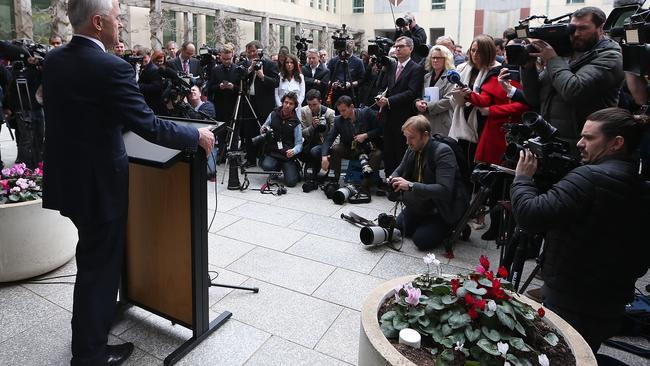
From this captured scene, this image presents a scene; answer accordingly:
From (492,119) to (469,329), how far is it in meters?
2.71

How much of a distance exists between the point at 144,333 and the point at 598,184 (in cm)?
232

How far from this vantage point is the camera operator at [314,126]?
595 centimetres

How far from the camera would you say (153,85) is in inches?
215

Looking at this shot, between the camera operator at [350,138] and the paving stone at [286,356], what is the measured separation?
3.42m

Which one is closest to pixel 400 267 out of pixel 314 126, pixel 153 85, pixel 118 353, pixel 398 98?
pixel 118 353

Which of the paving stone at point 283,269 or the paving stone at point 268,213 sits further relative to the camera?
the paving stone at point 268,213

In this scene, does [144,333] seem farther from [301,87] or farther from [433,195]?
[301,87]

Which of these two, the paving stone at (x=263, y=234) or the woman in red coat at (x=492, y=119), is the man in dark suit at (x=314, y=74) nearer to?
the paving stone at (x=263, y=234)

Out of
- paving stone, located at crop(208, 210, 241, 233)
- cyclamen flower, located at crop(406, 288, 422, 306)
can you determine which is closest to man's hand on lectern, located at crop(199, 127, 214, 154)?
cyclamen flower, located at crop(406, 288, 422, 306)

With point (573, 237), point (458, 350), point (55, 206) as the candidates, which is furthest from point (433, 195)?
point (55, 206)

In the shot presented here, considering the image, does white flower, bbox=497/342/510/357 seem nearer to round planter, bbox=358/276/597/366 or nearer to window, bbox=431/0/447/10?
round planter, bbox=358/276/597/366

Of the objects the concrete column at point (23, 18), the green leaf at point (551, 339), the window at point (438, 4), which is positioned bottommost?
the green leaf at point (551, 339)

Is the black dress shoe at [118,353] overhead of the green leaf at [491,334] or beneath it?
beneath

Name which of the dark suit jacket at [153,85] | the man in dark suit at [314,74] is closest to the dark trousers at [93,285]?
the dark suit jacket at [153,85]
